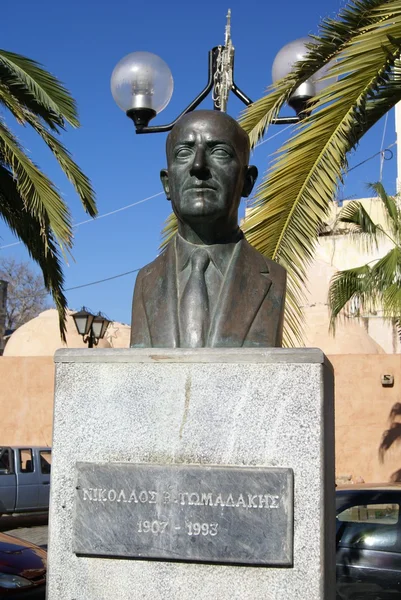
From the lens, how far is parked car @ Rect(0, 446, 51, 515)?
650 inches

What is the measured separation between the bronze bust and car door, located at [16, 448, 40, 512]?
1277cm

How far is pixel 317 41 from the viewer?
6805 millimetres

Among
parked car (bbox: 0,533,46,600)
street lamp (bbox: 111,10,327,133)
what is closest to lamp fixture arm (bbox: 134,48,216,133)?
street lamp (bbox: 111,10,327,133)

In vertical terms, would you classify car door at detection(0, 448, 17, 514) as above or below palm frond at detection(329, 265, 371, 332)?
below

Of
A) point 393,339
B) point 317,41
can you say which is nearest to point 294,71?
point 317,41

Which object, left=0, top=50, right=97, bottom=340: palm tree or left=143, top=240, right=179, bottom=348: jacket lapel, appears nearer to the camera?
left=143, top=240, right=179, bottom=348: jacket lapel

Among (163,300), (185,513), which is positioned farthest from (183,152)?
(185,513)

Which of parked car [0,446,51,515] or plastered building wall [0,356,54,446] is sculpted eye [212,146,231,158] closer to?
parked car [0,446,51,515]

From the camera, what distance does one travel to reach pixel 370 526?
789 centimetres

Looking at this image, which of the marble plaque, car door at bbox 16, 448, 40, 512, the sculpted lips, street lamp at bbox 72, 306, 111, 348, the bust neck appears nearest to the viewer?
the marble plaque

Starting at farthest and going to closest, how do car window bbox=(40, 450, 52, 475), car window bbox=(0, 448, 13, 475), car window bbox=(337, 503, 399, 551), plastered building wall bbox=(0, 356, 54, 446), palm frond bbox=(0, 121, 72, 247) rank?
plastered building wall bbox=(0, 356, 54, 446) < car window bbox=(40, 450, 52, 475) < car window bbox=(0, 448, 13, 475) < palm frond bbox=(0, 121, 72, 247) < car window bbox=(337, 503, 399, 551)

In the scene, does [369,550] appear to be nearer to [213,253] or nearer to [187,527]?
[213,253]

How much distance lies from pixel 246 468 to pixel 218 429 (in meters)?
0.21

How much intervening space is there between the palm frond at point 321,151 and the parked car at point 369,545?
244cm
